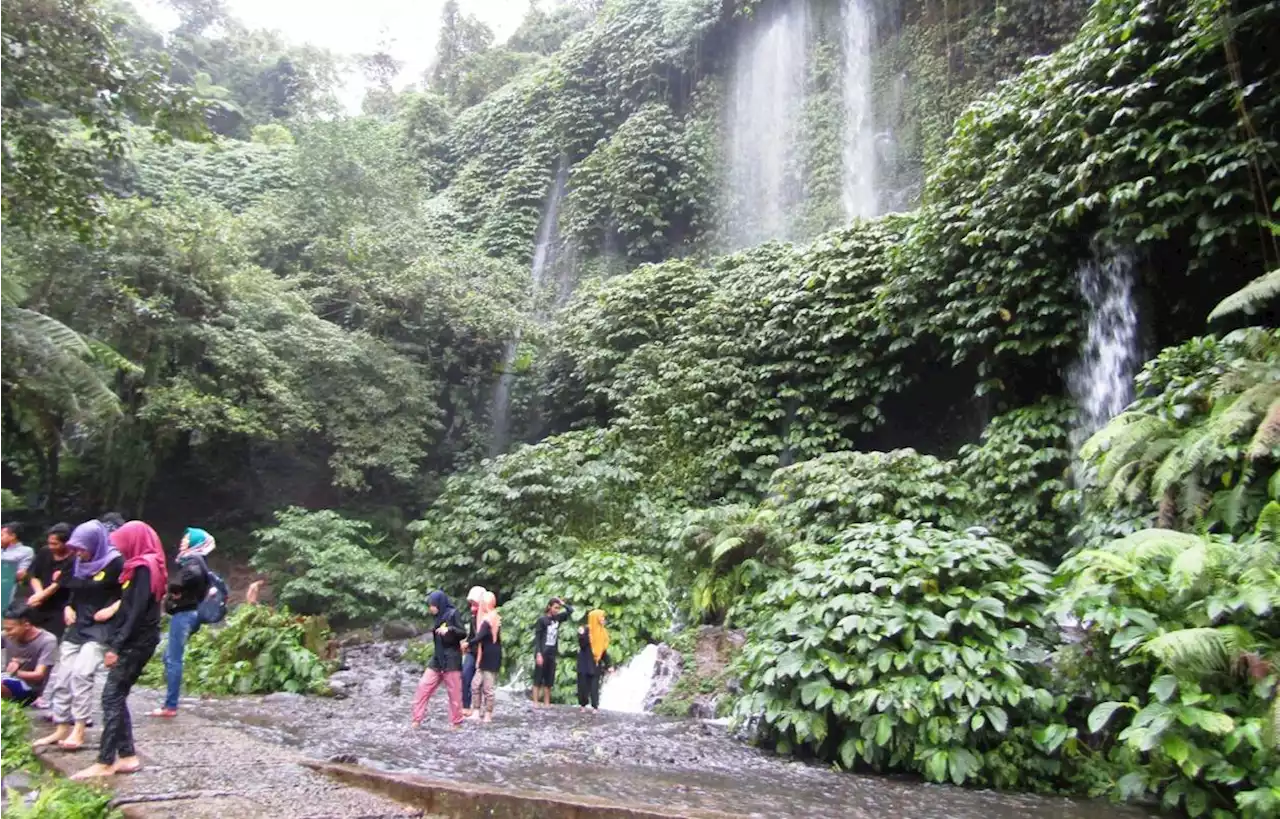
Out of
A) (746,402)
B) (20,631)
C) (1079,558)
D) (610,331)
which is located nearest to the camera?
(1079,558)

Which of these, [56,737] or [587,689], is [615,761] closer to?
[56,737]

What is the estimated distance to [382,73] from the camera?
4247 centimetres

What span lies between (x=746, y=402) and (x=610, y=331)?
459cm

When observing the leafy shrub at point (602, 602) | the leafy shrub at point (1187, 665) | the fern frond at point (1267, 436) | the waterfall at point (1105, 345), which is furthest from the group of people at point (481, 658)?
the waterfall at point (1105, 345)

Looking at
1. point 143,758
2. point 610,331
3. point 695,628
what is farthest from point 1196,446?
point 610,331

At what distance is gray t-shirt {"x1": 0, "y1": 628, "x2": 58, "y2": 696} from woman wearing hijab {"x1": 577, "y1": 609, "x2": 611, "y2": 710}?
18.0 feet

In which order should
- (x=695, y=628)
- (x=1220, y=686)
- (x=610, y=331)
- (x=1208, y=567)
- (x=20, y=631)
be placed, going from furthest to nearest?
(x=610, y=331) < (x=695, y=628) < (x=20, y=631) < (x=1208, y=567) < (x=1220, y=686)

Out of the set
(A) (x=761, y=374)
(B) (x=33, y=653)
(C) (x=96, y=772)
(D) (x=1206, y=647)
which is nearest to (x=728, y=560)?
(A) (x=761, y=374)

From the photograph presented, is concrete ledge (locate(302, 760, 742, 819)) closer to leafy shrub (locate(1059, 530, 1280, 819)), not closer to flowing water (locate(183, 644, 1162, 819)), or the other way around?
flowing water (locate(183, 644, 1162, 819))

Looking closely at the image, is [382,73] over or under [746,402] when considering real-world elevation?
over

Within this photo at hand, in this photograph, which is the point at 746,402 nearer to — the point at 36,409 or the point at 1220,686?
the point at 1220,686

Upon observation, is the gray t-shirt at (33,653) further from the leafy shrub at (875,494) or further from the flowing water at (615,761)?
the leafy shrub at (875,494)

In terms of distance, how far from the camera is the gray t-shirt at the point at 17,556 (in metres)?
6.69

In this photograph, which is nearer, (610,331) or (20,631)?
(20,631)
